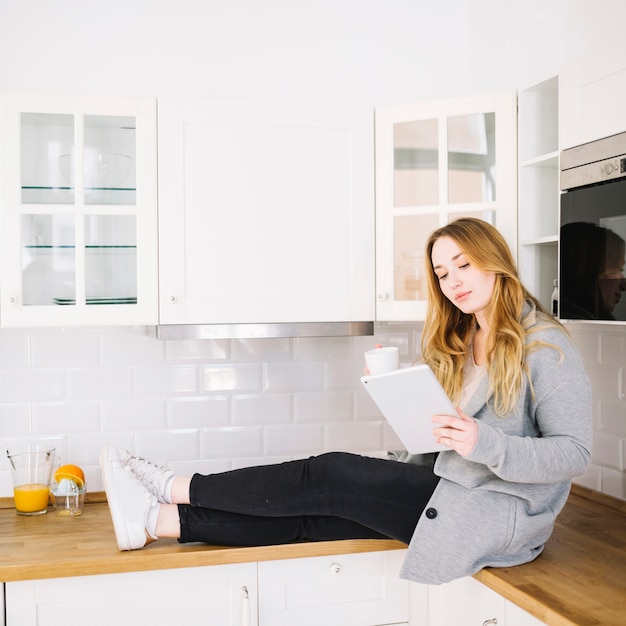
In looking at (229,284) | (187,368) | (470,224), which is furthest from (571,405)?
(187,368)

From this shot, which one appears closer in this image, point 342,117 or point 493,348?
point 493,348

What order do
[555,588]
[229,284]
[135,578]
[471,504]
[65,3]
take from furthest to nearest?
[65,3], [229,284], [135,578], [471,504], [555,588]

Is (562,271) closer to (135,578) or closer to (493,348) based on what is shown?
(493,348)

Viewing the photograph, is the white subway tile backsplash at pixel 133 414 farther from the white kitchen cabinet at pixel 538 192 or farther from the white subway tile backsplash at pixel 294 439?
the white kitchen cabinet at pixel 538 192

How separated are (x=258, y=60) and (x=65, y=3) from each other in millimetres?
671

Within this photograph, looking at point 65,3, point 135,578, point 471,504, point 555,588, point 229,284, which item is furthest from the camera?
point 65,3

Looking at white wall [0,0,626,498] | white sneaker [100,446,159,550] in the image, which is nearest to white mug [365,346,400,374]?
white sneaker [100,446,159,550]

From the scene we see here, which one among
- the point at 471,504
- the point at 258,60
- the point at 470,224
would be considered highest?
the point at 258,60

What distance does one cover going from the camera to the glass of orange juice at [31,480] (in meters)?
2.41

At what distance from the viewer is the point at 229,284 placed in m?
2.29

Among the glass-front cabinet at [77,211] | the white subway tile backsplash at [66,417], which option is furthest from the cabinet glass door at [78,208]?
the white subway tile backsplash at [66,417]

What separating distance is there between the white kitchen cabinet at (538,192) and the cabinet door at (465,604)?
2.82 ft

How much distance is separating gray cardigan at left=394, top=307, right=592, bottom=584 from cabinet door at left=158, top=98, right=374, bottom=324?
25.0 inches

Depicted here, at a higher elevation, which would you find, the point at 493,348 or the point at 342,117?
the point at 342,117
